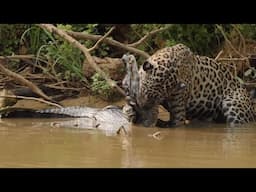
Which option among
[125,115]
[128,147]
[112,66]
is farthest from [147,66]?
[112,66]

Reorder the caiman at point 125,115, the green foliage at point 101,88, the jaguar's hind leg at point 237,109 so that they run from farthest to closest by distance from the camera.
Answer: the green foliage at point 101,88 → the jaguar's hind leg at point 237,109 → the caiman at point 125,115

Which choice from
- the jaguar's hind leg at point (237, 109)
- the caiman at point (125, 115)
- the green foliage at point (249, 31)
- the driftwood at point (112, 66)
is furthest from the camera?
the green foliage at point (249, 31)

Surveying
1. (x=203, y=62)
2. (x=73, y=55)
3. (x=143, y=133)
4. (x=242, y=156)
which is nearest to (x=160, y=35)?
(x=73, y=55)

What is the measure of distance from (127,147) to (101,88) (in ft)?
9.63

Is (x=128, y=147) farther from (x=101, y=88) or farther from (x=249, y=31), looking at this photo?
(x=249, y=31)

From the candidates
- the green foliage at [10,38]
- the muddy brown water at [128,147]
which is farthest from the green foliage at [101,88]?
the green foliage at [10,38]

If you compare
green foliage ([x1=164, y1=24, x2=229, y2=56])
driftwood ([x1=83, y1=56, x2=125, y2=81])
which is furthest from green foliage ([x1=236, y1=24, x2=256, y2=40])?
driftwood ([x1=83, y1=56, x2=125, y2=81])

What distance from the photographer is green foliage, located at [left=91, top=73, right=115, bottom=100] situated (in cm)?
676

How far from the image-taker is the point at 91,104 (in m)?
7.00

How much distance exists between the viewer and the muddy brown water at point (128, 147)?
3262mm

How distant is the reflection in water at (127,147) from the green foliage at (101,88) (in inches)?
59.4

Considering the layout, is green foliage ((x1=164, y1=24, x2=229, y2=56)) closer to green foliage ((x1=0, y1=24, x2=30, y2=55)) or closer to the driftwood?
the driftwood

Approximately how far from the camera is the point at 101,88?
267 inches

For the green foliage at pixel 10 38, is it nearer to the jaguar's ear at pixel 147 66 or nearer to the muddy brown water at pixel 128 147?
the muddy brown water at pixel 128 147
